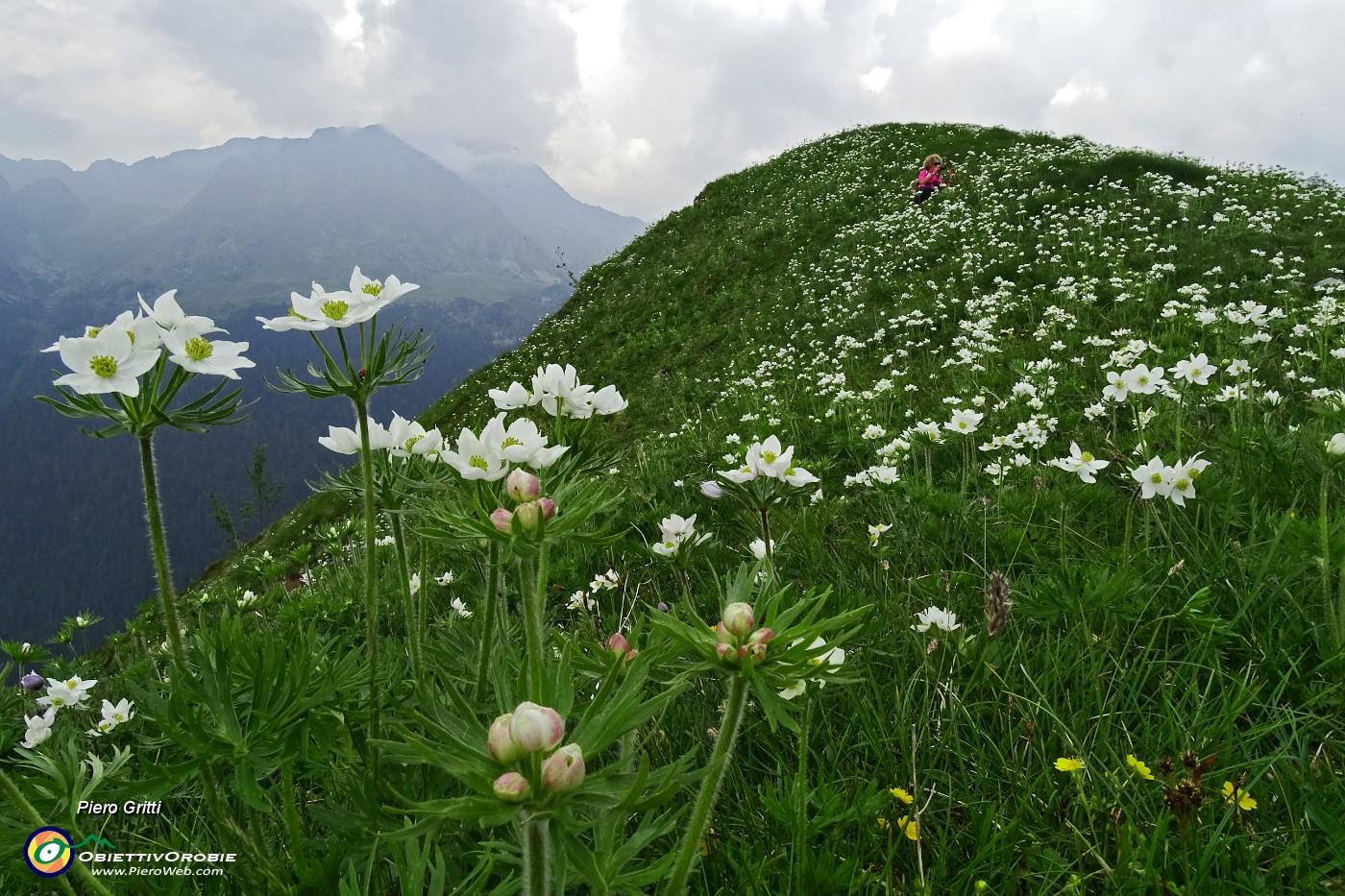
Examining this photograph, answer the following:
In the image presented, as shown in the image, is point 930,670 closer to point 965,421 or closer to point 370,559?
point 370,559

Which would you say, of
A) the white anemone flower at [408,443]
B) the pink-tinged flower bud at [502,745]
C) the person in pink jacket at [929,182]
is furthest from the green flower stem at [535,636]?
the person in pink jacket at [929,182]

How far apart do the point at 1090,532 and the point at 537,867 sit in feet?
10.3

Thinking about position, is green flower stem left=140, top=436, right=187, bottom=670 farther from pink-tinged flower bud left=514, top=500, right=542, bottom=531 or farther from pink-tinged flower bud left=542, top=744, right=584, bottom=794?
pink-tinged flower bud left=542, top=744, right=584, bottom=794

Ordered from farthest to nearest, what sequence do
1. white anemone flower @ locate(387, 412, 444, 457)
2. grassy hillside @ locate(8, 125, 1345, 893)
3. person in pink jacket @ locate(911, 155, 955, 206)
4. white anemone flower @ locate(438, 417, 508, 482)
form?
person in pink jacket @ locate(911, 155, 955, 206), white anemone flower @ locate(387, 412, 444, 457), white anemone flower @ locate(438, 417, 508, 482), grassy hillside @ locate(8, 125, 1345, 893)

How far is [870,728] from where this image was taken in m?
1.98

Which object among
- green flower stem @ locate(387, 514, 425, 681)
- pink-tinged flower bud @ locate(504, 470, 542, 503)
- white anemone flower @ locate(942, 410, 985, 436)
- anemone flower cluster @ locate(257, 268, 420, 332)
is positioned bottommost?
green flower stem @ locate(387, 514, 425, 681)

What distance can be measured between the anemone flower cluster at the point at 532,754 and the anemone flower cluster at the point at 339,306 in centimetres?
117

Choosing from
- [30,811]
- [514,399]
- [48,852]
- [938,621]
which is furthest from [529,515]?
[938,621]

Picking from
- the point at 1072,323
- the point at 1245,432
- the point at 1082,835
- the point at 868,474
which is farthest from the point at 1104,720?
the point at 1072,323

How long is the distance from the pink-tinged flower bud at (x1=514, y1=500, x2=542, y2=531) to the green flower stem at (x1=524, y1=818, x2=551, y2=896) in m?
0.55

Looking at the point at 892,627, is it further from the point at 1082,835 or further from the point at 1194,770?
the point at 1194,770

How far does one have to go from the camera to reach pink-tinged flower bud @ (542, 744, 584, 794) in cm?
95

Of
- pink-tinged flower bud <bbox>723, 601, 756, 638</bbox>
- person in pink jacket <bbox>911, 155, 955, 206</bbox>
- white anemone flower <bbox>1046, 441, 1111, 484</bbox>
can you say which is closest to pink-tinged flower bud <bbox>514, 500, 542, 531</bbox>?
pink-tinged flower bud <bbox>723, 601, 756, 638</bbox>

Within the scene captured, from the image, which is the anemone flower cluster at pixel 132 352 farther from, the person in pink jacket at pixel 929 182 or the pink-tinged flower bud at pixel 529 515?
the person in pink jacket at pixel 929 182
